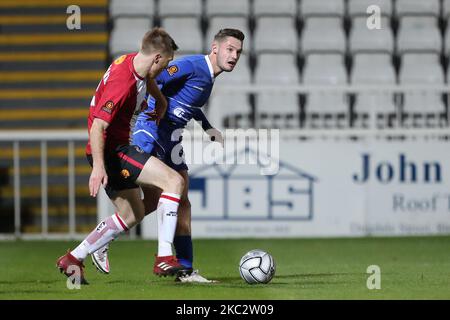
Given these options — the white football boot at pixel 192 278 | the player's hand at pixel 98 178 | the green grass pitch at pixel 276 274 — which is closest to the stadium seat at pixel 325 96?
the green grass pitch at pixel 276 274

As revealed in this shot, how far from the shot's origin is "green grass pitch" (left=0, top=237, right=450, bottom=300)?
23.9 ft

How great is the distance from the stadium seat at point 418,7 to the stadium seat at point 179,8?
308cm

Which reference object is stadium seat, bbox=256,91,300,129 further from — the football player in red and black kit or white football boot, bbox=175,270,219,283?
the football player in red and black kit

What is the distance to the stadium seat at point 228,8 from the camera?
16547 mm

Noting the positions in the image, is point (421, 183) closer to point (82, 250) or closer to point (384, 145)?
point (384, 145)

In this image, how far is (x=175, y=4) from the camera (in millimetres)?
16500

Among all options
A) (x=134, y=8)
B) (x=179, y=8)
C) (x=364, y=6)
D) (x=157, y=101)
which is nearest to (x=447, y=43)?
(x=364, y=6)

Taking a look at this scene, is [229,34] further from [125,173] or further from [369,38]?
[369,38]

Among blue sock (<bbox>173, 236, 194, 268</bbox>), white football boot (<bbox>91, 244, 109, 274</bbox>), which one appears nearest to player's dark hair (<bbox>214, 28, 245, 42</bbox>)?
blue sock (<bbox>173, 236, 194, 268</bbox>)

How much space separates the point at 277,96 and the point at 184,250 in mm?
6750

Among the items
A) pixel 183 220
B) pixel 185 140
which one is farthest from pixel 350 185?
pixel 183 220

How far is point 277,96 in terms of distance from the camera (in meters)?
14.9

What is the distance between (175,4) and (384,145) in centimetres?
445
